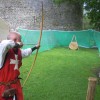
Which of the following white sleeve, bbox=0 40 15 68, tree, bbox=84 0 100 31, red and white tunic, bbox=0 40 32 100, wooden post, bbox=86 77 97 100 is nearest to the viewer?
white sleeve, bbox=0 40 15 68

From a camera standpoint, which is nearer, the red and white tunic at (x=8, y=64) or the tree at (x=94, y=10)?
the red and white tunic at (x=8, y=64)

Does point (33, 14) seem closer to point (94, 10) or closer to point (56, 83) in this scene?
point (94, 10)

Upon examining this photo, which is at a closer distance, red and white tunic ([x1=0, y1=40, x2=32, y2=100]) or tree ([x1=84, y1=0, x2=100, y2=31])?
red and white tunic ([x1=0, y1=40, x2=32, y2=100])

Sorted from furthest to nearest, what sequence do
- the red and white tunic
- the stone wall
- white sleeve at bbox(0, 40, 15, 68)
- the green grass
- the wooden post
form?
the stone wall, the green grass, the wooden post, the red and white tunic, white sleeve at bbox(0, 40, 15, 68)

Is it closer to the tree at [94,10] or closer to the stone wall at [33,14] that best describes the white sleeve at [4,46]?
the tree at [94,10]

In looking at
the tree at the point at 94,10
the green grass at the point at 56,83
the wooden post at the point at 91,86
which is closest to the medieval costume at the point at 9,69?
the wooden post at the point at 91,86

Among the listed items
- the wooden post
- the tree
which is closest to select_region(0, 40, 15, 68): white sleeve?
the wooden post

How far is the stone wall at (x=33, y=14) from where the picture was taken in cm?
2155

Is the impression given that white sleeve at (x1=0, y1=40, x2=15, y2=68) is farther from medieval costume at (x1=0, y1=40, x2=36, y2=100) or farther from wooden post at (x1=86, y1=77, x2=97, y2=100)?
wooden post at (x1=86, y1=77, x2=97, y2=100)

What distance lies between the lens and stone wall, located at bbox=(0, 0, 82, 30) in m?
21.5

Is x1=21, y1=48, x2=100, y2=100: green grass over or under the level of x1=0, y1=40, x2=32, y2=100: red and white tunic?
under

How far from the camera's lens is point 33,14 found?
22.1m

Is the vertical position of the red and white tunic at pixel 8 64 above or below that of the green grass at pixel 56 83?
above

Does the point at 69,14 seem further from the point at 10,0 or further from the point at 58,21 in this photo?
the point at 10,0
